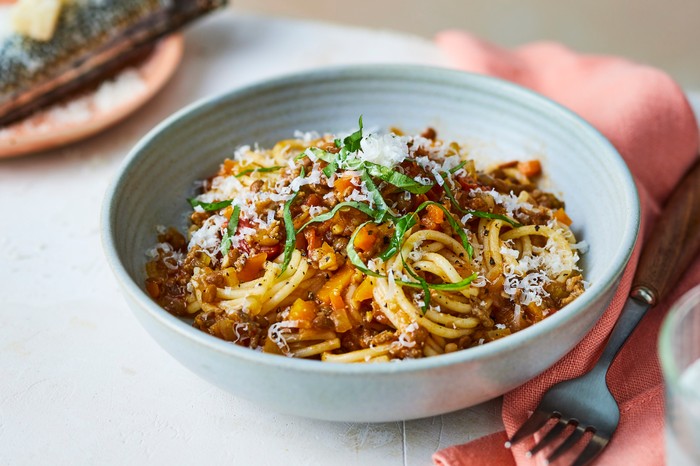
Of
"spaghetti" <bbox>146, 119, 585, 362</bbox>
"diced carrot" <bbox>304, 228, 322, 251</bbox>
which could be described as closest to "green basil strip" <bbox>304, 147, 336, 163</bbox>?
"spaghetti" <bbox>146, 119, 585, 362</bbox>

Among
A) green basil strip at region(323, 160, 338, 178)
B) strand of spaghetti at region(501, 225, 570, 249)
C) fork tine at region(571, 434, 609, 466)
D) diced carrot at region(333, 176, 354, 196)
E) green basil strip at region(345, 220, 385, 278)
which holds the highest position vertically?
green basil strip at region(323, 160, 338, 178)

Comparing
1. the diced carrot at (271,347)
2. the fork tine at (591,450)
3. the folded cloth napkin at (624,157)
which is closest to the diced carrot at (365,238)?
the diced carrot at (271,347)

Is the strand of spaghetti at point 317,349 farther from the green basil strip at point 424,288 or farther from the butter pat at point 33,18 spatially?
the butter pat at point 33,18

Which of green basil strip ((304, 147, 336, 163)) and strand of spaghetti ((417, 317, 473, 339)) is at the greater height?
green basil strip ((304, 147, 336, 163))

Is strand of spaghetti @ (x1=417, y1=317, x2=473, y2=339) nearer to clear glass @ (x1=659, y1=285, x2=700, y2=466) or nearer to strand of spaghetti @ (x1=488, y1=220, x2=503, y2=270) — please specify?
strand of spaghetti @ (x1=488, y1=220, x2=503, y2=270)

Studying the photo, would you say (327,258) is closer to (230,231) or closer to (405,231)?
(405,231)

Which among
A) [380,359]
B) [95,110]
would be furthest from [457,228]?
[95,110]

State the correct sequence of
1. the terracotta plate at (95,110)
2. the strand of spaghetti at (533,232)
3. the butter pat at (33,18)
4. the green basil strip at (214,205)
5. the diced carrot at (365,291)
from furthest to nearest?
the butter pat at (33,18), the terracotta plate at (95,110), the green basil strip at (214,205), the strand of spaghetti at (533,232), the diced carrot at (365,291)
